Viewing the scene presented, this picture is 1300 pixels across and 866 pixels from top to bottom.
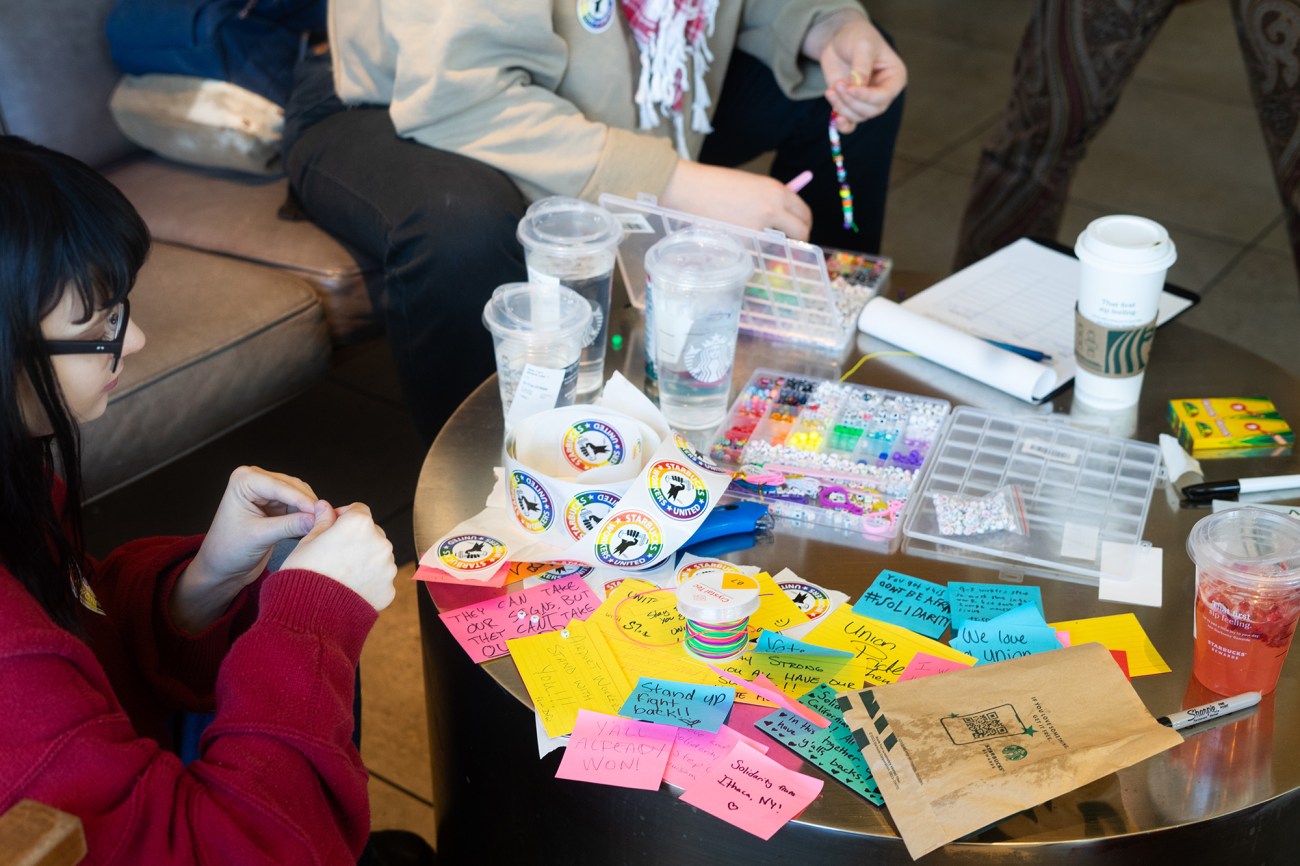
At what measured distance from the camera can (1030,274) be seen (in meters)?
1.44

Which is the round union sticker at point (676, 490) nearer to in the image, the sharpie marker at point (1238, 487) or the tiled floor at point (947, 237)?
the sharpie marker at point (1238, 487)

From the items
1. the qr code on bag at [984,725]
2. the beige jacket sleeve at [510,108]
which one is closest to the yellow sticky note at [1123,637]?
the qr code on bag at [984,725]

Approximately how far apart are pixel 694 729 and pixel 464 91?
893 millimetres

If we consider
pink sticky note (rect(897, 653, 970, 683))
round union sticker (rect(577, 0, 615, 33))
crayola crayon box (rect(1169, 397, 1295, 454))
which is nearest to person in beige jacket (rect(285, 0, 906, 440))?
round union sticker (rect(577, 0, 615, 33))

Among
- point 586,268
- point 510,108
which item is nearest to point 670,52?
point 510,108

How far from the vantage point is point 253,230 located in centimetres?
168

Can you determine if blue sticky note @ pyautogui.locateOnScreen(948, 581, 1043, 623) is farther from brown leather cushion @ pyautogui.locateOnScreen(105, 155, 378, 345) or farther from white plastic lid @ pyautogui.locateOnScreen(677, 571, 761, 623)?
brown leather cushion @ pyautogui.locateOnScreen(105, 155, 378, 345)

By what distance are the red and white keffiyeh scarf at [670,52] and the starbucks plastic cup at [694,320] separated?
49 cm

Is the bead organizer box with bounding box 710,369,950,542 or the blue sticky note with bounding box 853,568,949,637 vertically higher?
the blue sticky note with bounding box 853,568,949,637

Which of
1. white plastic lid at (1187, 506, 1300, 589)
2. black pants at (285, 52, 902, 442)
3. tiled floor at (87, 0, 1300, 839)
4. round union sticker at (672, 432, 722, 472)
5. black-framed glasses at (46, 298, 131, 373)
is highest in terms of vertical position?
black-framed glasses at (46, 298, 131, 373)

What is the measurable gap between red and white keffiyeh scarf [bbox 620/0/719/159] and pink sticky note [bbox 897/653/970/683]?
962 mm

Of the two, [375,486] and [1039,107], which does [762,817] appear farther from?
[1039,107]

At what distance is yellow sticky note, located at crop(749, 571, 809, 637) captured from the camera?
3.02 ft

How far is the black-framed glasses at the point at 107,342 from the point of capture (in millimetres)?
810
